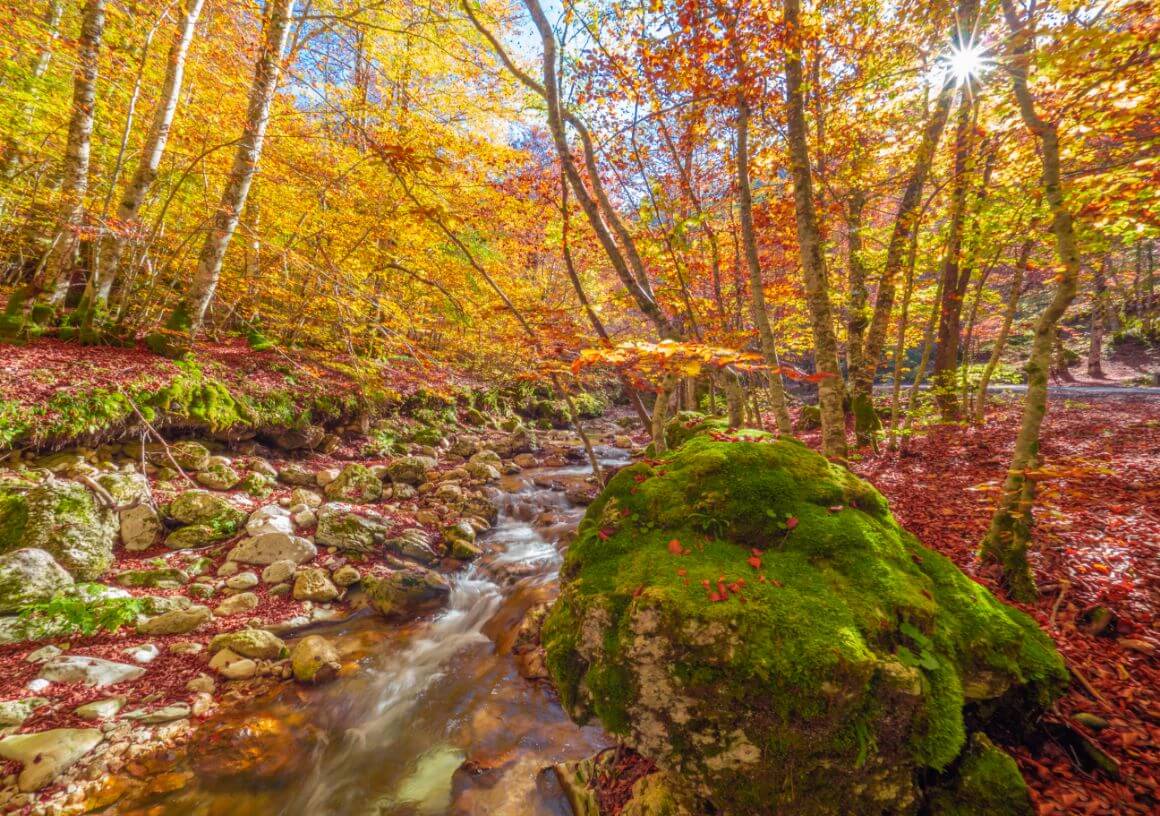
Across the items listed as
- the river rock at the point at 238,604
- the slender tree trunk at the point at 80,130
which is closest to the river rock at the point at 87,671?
the river rock at the point at 238,604

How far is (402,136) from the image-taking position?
8.45 metres

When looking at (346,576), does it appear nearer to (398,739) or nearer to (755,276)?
(398,739)

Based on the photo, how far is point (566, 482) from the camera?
35.7 feet

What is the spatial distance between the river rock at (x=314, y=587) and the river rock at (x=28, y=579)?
197 cm

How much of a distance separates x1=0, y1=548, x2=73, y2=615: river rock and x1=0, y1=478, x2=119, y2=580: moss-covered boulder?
0.17 metres

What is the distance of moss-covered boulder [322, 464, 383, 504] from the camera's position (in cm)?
761

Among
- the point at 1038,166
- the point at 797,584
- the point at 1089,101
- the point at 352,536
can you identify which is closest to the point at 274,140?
the point at 352,536

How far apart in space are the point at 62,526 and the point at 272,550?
1.93 meters

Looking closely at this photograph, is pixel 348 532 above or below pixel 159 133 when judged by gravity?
below

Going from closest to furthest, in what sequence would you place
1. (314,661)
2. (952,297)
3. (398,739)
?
1. (398,739)
2. (314,661)
3. (952,297)

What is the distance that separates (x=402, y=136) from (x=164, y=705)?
9.35 meters

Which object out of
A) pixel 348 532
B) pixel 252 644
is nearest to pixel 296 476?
pixel 348 532

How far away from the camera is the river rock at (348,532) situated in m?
6.23

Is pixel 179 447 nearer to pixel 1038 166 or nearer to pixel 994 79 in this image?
pixel 994 79
